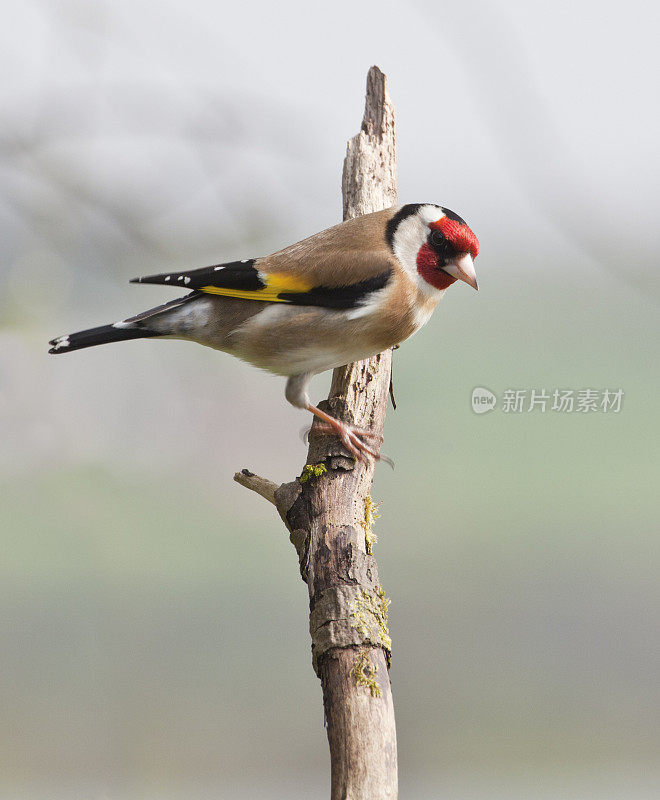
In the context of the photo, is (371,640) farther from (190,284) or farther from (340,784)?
(190,284)

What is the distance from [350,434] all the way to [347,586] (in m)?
0.46

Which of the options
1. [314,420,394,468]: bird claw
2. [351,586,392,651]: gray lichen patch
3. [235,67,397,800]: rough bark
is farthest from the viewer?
Answer: [314,420,394,468]: bird claw

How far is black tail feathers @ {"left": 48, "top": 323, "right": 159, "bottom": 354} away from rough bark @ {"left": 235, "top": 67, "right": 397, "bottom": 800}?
48cm

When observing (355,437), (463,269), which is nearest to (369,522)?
(355,437)

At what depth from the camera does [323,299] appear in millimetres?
1906

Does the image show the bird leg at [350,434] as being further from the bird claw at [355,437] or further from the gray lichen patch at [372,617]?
the gray lichen patch at [372,617]

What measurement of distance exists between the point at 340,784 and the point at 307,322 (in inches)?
41.0

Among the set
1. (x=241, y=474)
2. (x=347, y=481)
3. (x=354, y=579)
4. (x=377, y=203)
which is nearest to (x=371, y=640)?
(x=354, y=579)

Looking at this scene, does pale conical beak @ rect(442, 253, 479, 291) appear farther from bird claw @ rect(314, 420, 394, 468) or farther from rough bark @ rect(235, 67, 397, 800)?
bird claw @ rect(314, 420, 394, 468)

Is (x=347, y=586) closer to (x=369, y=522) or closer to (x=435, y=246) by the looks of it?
(x=369, y=522)

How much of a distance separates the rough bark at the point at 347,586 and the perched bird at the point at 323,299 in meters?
0.09

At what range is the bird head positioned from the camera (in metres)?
1.96

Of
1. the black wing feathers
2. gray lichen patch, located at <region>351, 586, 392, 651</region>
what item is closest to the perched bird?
the black wing feathers

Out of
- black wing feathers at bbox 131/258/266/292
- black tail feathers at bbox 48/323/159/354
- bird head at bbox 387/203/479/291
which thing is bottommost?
black tail feathers at bbox 48/323/159/354
